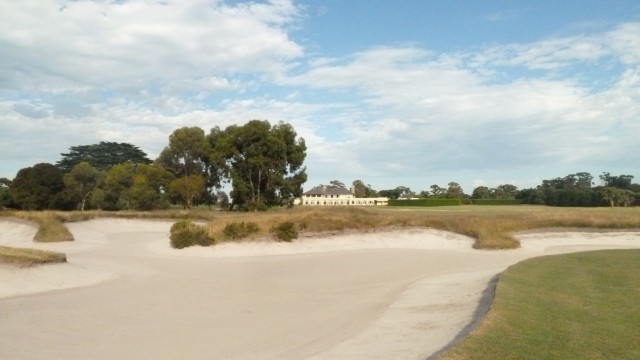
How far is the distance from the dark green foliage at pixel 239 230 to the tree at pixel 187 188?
36.5m

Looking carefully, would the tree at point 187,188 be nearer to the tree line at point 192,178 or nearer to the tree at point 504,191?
the tree line at point 192,178

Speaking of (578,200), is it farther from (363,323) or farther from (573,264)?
(363,323)

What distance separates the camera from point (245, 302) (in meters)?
16.3

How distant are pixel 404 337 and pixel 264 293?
8.27 m

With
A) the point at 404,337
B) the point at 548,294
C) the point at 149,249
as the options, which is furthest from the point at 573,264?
the point at 149,249

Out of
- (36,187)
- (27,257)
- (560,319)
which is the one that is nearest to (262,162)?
(36,187)

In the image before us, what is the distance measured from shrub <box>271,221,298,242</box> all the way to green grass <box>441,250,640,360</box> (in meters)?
16.7

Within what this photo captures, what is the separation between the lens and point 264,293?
18.0m

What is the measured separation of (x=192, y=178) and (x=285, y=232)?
127 ft

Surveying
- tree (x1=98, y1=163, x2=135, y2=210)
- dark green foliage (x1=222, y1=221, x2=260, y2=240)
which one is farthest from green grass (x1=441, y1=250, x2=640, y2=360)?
tree (x1=98, y1=163, x2=135, y2=210)

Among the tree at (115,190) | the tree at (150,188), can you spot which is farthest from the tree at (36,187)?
the tree at (150,188)

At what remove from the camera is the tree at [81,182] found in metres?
68.3

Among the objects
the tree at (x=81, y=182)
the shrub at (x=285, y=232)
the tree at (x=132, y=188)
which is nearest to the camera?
the shrub at (x=285, y=232)

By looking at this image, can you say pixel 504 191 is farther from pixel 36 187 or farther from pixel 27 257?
pixel 27 257
